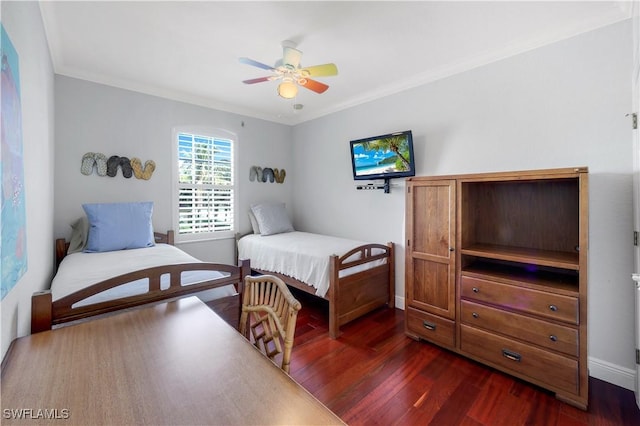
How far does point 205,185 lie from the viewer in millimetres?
3691

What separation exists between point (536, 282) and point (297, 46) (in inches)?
100

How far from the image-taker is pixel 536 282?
192 centimetres

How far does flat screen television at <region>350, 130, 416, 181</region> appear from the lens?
116 inches

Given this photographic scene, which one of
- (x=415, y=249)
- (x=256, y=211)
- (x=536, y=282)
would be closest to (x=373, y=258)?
(x=415, y=249)

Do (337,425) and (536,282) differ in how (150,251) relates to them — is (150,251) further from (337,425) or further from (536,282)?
(536,282)

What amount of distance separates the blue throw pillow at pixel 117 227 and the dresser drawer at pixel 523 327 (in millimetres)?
3063

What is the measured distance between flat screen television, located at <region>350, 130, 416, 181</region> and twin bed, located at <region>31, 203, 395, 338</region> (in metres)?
0.83

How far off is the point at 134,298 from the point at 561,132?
3.11 meters

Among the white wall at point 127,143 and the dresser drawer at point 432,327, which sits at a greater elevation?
the white wall at point 127,143

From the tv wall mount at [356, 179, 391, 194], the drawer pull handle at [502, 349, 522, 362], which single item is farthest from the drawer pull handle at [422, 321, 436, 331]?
Result: the tv wall mount at [356, 179, 391, 194]

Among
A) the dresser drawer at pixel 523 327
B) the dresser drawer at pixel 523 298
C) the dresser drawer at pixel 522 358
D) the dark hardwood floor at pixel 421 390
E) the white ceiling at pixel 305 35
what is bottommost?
the dark hardwood floor at pixel 421 390

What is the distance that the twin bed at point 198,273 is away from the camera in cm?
144
